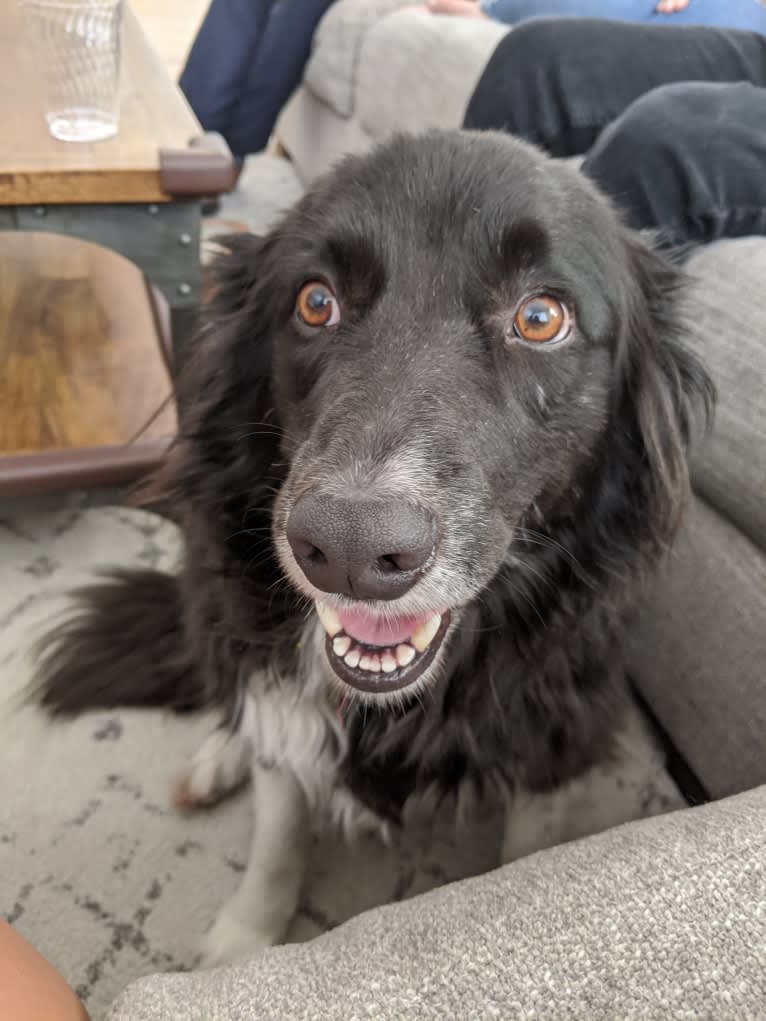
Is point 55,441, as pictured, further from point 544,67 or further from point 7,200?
point 544,67

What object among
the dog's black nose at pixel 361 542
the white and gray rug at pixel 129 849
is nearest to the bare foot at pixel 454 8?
the white and gray rug at pixel 129 849

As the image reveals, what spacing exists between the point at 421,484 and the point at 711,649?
865 millimetres

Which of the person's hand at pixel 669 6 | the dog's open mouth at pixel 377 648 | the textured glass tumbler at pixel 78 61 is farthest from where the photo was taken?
the person's hand at pixel 669 6

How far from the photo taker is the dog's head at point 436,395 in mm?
831

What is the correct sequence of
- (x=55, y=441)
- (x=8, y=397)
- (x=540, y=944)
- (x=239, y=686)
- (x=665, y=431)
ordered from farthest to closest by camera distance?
(x=8, y=397) → (x=55, y=441) → (x=239, y=686) → (x=665, y=431) → (x=540, y=944)

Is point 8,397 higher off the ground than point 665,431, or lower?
lower

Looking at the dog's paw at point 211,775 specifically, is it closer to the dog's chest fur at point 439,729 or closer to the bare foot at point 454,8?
the dog's chest fur at point 439,729

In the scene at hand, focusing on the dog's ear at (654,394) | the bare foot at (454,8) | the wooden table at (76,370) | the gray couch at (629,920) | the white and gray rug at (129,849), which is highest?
the bare foot at (454,8)

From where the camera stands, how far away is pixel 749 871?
0.80m

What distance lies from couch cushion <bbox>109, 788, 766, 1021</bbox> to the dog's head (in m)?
0.27

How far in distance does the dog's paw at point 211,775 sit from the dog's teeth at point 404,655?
0.65m

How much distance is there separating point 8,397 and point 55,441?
0.81 feet

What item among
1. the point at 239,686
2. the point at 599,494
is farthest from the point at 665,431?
the point at 239,686

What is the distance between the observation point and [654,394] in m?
1.14
